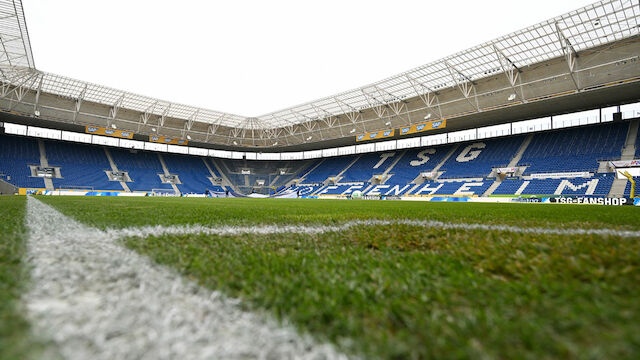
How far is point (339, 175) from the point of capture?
33188mm

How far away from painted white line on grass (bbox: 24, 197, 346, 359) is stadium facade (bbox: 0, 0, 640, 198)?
59.9 feet

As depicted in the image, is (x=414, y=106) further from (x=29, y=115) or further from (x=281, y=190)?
(x=29, y=115)

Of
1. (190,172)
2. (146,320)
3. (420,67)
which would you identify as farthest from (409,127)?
(190,172)

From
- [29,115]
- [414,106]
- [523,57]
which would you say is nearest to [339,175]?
[414,106]

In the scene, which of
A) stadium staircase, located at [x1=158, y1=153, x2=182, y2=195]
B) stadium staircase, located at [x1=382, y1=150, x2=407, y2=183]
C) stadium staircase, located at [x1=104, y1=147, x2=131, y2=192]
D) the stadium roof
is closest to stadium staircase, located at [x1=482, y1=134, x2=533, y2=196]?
the stadium roof

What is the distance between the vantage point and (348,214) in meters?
4.91

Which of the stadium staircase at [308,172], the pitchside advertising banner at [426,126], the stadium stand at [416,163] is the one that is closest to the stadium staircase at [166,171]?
the stadium staircase at [308,172]

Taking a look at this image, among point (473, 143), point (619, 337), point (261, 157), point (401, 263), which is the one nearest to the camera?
point (619, 337)

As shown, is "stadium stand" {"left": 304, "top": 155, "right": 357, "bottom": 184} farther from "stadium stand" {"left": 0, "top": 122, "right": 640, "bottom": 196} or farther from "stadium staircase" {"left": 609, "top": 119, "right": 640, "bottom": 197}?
"stadium staircase" {"left": 609, "top": 119, "right": 640, "bottom": 197}

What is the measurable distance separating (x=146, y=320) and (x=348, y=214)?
4360 mm

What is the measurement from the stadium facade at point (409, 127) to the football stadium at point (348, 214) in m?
0.16

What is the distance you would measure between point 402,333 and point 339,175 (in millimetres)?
32654

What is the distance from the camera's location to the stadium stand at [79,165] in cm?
2519

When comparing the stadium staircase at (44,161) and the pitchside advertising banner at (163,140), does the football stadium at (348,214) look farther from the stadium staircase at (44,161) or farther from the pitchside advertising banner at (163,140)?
the pitchside advertising banner at (163,140)
